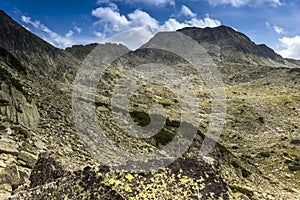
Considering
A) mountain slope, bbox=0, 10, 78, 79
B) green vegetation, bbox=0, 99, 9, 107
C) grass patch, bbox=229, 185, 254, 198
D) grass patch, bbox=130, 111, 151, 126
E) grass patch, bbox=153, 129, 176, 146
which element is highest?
mountain slope, bbox=0, 10, 78, 79

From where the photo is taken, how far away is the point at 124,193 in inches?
310

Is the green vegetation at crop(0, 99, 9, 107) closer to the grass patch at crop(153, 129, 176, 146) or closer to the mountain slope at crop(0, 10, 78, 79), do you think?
the grass patch at crop(153, 129, 176, 146)

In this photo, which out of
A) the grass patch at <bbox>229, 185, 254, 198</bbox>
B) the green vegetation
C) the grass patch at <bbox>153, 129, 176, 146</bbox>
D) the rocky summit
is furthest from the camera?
the grass patch at <bbox>153, 129, 176, 146</bbox>

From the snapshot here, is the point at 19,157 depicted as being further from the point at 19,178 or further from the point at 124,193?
the point at 124,193

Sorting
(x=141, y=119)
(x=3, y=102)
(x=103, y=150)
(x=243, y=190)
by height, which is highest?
(x=3, y=102)

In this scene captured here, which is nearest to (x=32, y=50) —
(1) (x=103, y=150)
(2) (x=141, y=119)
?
(2) (x=141, y=119)

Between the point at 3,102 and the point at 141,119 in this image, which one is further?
the point at 141,119

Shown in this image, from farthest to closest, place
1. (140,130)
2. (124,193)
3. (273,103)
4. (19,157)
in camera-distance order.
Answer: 1. (273,103)
2. (140,130)
3. (19,157)
4. (124,193)

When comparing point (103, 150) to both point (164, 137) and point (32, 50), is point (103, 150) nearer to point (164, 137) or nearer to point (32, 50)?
point (164, 137)

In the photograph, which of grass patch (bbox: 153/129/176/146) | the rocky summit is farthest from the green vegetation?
grass patch (bbox: 153/129/176/146)

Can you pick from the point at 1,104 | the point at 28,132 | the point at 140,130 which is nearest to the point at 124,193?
the point at 28,132

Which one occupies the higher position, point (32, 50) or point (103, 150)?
point (32, 50)

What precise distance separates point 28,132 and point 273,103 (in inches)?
3855

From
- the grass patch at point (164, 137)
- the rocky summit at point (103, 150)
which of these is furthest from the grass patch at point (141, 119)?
the grass patch at point (164, 137)
